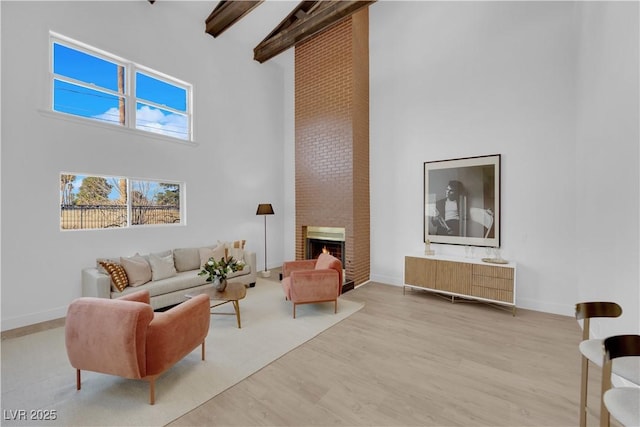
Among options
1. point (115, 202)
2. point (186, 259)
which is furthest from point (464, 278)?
point (115, 202)

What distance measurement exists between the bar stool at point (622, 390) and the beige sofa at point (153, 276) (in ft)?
14.1

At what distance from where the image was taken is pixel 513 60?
4074mm

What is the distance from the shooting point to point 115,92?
423 centimetres

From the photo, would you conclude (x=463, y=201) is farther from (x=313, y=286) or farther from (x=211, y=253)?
(x=211, y=253)

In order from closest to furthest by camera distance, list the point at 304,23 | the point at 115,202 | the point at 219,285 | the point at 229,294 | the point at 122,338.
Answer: the point at 122,338 < the point at 229,294 < the point at 219,285 < the point at 115,202 < the point at 304,23

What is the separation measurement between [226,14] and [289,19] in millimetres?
1450

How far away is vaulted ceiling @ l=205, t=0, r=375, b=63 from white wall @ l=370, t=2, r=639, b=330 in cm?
99

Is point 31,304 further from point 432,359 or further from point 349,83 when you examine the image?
point 349,83

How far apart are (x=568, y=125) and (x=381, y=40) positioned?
11.8ft

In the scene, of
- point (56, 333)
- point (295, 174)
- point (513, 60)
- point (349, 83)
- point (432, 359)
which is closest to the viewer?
point (432, 359)

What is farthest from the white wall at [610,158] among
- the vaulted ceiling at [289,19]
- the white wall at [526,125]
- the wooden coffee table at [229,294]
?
the wooden coffee table at [229,294]

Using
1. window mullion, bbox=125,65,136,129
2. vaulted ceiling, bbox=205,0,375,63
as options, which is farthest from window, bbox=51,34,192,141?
vaulted ceiling, bbox=205,0,375,63

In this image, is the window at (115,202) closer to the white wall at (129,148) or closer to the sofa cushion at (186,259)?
the white wall at (129,148)

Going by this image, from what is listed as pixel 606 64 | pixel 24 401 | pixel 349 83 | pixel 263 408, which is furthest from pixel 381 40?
pixel 24 401
